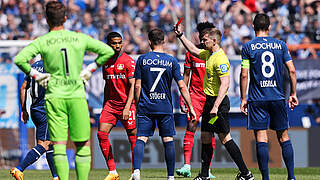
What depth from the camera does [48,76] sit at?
7.14 meters

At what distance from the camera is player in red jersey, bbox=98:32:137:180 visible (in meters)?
9.83

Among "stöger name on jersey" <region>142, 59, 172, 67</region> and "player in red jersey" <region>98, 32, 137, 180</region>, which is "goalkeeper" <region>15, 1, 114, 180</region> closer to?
"stöger name on jersey" <region>142, 59, 172, 67</region>

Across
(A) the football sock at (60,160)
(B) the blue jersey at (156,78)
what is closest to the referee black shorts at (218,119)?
(B) the blue jersey at (156,78)

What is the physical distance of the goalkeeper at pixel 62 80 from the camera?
713 centimetres

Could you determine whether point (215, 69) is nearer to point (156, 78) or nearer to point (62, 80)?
point (156, 78)

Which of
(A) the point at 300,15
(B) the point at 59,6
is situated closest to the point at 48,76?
(B) the point at 59,6

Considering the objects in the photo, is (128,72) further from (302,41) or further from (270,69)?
(302,41)

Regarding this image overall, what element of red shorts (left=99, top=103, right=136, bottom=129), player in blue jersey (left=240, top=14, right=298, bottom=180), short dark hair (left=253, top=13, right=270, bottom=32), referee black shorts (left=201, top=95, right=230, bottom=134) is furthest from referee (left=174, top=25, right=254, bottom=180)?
red shorts (left=99, top=103, right=136, bottom=129)

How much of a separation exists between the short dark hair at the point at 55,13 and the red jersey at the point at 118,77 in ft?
8.70

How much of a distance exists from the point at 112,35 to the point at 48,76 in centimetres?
274

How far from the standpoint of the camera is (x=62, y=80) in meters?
7.16

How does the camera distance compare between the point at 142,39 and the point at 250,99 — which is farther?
the point at 142,39

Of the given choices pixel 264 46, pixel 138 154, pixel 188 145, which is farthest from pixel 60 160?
pixel 188 145

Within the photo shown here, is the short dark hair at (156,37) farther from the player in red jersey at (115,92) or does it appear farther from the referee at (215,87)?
the player in red jersey at (115,92)
